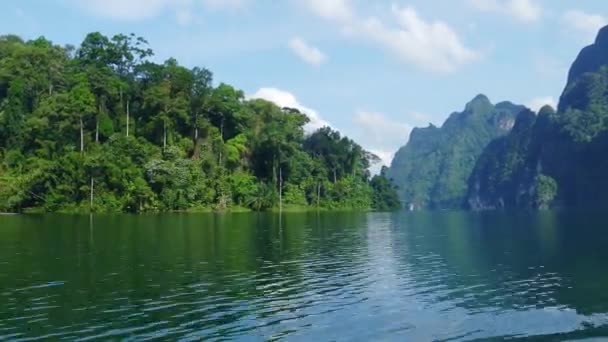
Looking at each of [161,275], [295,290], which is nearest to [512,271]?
[295,290]

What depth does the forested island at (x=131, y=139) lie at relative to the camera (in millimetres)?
81125

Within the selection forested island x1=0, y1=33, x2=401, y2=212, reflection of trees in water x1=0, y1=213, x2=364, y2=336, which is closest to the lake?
reflection of trees in water x1=0, y1=213, x2=364, y2=336

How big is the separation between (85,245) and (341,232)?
22107 mm

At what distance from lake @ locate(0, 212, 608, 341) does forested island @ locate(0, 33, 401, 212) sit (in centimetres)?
4256

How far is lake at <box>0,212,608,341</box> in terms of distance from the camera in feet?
52.9

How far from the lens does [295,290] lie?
21.9 metres

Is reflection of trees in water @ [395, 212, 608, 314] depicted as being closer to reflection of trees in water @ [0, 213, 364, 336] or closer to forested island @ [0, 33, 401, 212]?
reflection of trees in water @ [0, 213, 364, 336]

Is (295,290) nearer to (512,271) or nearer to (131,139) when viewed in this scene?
(512,271)

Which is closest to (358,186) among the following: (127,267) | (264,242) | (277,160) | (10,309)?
(277,160)

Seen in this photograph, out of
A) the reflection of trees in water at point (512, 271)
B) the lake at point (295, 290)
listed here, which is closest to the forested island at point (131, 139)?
the lake at point (295, 290)

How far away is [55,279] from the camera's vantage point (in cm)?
2364

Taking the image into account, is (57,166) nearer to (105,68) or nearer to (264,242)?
(105,68)

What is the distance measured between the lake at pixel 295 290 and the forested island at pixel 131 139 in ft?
140

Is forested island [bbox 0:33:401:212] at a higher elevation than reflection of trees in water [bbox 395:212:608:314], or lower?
higher
